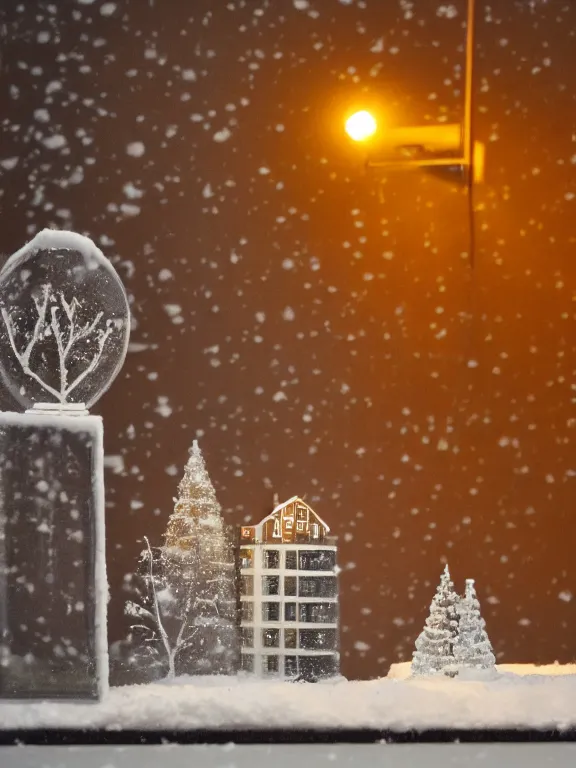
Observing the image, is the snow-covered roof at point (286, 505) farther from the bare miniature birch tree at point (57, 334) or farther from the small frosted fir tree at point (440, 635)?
the bare miniature birch tree at point (57, 334)

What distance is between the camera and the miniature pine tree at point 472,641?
133 centimetres

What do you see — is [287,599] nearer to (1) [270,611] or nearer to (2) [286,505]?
(1) [270,611]

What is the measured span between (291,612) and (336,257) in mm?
527

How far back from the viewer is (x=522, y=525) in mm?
1364

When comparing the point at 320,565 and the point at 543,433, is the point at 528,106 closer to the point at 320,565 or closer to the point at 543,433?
the point at 543,433

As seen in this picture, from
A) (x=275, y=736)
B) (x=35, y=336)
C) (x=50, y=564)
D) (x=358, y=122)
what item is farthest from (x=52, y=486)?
(x=358, y=122)

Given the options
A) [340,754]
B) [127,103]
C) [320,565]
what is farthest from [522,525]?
[127,103]

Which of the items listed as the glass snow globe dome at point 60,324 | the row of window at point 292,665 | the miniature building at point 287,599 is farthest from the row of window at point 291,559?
the glass snow globe dome at point 60,324

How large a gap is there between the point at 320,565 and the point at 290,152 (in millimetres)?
618

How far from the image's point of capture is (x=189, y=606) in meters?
1.31

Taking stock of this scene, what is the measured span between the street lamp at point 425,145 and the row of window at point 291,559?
1.93 feet

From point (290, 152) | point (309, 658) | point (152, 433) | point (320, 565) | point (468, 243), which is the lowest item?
point (309, 658)

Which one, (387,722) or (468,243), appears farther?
(468,243)

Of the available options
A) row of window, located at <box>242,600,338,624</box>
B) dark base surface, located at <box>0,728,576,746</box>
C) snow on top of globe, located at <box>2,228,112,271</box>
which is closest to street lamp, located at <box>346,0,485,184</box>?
snow on top of globe, located at <box>2,228,112,271</box>
